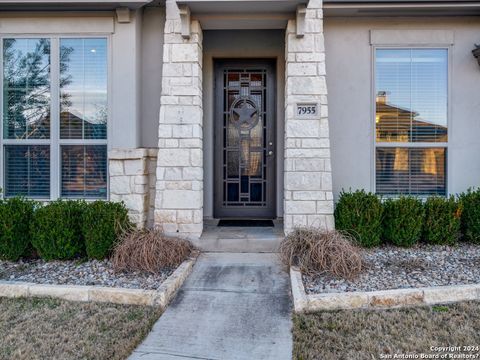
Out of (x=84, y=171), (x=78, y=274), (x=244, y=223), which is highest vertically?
(x=84, y=171)

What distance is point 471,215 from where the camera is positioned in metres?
4.91

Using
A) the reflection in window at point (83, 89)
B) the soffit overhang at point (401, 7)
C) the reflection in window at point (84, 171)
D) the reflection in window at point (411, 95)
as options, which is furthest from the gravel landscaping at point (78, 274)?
the soffit overhang at point (401, 7)

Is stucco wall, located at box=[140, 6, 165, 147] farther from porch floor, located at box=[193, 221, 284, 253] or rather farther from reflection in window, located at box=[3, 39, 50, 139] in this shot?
porch floor, located at box=[193, 221, 284, 253]

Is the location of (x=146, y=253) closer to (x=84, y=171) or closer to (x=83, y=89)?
(x=84, y=171)

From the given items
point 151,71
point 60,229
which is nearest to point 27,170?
point 60,229

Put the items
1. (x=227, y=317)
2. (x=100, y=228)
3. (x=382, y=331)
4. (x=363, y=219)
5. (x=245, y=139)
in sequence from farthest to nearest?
(x=245, y=139) → (x=363, y=219) → (x=100, y=228) → (x=227, y=317) → (x=382, y=331)

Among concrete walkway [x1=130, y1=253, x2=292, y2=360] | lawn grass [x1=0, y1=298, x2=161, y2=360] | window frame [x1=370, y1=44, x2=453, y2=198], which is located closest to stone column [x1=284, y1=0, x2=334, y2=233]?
concrete walkway [x1=130, y1=253, x2=292, y2=360]

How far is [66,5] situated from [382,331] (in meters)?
5.24

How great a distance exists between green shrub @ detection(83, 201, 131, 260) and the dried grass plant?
13 centimetres

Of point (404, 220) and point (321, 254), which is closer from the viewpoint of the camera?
point (321, 254)

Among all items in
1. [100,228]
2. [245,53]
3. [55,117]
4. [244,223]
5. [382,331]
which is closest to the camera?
[382,331]

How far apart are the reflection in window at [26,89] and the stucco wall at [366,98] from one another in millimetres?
3983

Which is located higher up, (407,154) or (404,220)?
(407,154)

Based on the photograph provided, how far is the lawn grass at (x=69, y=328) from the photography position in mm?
2693
